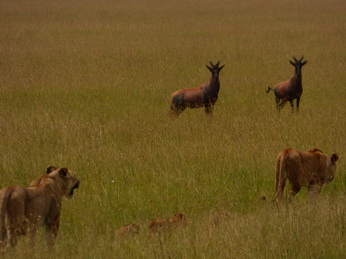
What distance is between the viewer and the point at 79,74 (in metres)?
20.0

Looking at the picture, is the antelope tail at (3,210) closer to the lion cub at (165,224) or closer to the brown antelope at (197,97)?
the lion cub at (165,224)

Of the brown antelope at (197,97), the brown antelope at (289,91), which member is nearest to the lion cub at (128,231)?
the brown antelope at (197,97)

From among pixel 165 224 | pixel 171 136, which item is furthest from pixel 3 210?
pixel 171 136

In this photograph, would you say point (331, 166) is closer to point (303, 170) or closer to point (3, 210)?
point (303, 170)

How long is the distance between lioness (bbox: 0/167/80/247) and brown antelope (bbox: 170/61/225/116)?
745 centimetres

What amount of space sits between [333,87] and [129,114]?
18.6 feet

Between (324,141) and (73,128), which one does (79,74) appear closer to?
(73,128)

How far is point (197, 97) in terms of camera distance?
1505 centimetres

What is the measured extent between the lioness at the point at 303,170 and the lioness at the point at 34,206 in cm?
245

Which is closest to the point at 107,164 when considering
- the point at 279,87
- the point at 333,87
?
the point at 279,87

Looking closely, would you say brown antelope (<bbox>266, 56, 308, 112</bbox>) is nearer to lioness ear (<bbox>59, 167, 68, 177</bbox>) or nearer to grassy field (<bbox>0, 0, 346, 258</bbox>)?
grassy field (<bbox>0, 0, 346, 258</bbox>)

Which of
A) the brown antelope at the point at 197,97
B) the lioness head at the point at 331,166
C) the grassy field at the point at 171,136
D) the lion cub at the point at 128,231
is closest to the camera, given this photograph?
the grassy field at the point at 171,136

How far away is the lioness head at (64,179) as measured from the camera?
7461mm

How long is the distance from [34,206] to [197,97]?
8534 millimetres
